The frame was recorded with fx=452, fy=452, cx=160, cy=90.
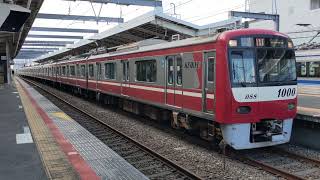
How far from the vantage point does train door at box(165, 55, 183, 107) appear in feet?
38.5

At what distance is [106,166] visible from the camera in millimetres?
8570

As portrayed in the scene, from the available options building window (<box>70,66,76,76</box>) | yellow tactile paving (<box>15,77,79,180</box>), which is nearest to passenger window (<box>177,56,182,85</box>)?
yellow tactile paving (<box>15,77,79,180</box>)

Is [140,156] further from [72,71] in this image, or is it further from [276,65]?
[72,71]

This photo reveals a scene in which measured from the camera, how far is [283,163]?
9281 mm

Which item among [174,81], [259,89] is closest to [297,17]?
[174,81]

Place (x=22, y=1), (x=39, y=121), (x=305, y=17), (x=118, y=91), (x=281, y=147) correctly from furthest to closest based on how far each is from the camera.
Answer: (x=305, y=17) → (x=22, y=1) → (x=118, y=91) → (x=39, y=121) → (x=281, y=147)

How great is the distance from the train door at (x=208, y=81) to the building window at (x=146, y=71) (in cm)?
356

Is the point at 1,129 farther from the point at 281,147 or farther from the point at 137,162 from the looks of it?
the point at 281,147

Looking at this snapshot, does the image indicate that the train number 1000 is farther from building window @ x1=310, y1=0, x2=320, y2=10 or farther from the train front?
building window @ x1=310, y1=0, x2=320, y2=10

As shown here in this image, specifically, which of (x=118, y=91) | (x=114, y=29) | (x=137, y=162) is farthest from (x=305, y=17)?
(x=137, y=162)

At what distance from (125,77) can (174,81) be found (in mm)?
5156

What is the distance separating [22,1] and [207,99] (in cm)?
1339

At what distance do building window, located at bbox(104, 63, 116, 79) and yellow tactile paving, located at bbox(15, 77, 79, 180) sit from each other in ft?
17.7

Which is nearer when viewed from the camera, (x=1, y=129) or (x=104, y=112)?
(x=1, y=129)
